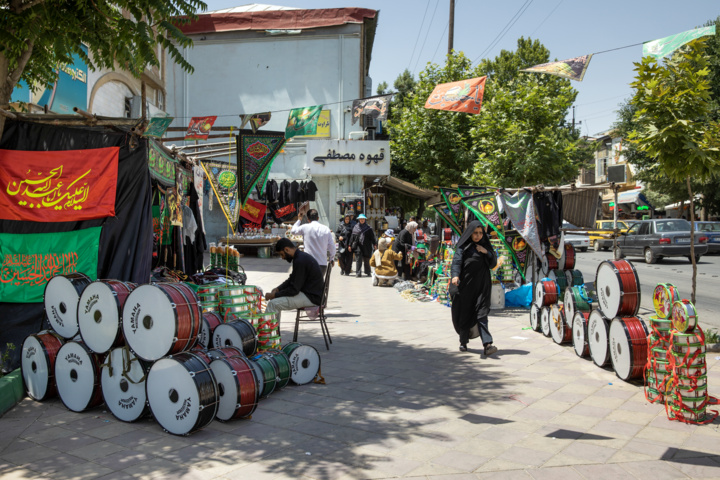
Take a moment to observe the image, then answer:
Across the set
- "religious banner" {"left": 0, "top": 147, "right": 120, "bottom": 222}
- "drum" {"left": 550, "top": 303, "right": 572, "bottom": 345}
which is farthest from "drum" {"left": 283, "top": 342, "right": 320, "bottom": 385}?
"drum" {"left": 550, "top": 303, "right": 572, "bottom": 345}

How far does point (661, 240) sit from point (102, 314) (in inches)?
818

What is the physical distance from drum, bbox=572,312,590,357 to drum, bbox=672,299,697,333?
77.2 inches

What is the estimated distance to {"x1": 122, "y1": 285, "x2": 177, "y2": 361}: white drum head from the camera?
4.36 meters

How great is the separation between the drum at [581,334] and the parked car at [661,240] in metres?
14.9

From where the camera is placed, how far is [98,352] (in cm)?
470

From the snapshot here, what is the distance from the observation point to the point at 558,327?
754 centimetres

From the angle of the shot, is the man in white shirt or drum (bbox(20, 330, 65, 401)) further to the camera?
the man in white shirt

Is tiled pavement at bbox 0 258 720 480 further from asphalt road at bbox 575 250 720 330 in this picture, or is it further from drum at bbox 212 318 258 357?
asphalt road at bbox 575 250 720 330

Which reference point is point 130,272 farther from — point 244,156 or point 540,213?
point 540,213

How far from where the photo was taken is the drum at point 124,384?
453cm

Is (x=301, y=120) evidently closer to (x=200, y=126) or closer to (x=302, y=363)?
(x=200, y=126)

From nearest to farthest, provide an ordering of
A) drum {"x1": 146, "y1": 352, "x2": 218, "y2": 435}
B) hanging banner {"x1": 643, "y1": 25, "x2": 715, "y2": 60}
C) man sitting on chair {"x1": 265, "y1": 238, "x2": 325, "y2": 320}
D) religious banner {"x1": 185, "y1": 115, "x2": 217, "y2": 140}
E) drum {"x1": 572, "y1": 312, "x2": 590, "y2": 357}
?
1. drum {"x1": 146, "y1": 352, "x2": 218, "y2": 435}
2. drum {"x1": 572, "y1": 312, "x2": 590, "y2": 357}
3. man sitting on chair {"x1": 265, "y1": 238, "x2": 325, "y2": 320}
4. hanging banner {"x1": 643, "y1": 25, "x2": 715, "y2": 60}
5. religious banner {"x1": 185, "y1": 115, "x2": 217, "y2": 140}

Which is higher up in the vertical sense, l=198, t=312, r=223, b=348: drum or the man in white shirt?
the man in white shirt

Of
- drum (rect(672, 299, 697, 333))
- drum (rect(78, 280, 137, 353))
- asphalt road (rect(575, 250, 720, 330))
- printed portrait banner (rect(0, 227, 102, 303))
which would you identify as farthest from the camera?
asphalt road (rect(575, 250, 720, 330))
